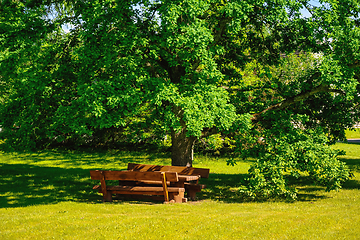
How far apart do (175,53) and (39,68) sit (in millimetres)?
4728

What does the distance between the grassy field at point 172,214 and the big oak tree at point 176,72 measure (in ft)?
4.75

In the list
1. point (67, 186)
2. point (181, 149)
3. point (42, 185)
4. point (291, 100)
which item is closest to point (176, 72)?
point (181, 149)

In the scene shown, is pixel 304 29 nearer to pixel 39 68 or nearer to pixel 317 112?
pixel 317 112

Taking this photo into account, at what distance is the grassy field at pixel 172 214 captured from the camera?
835 cm

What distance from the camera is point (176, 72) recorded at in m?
14.6

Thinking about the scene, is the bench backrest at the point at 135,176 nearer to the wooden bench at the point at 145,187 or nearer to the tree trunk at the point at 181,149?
the wooden bench at the point at 145,187

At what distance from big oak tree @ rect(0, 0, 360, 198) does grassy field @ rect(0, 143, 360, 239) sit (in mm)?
1448

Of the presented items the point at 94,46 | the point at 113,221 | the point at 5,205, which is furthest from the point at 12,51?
the point at 113,221

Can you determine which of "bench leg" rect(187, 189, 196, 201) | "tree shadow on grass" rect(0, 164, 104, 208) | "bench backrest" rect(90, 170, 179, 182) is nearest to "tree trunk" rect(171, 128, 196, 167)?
"bench leg" rect(187, 189, 196, 201)

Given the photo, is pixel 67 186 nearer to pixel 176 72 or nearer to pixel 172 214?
pixel 176 72

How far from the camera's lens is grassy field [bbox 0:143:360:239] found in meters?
8.35

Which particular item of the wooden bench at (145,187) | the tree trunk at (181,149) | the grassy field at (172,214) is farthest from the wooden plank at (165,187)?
the tree trunk at (181,149)

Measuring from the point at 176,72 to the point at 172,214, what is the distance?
6219 millimetres

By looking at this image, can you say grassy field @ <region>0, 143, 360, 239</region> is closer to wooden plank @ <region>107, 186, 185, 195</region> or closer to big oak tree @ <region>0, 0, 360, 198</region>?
wooden plank @ <region>107, 186, 185, 195</region>
